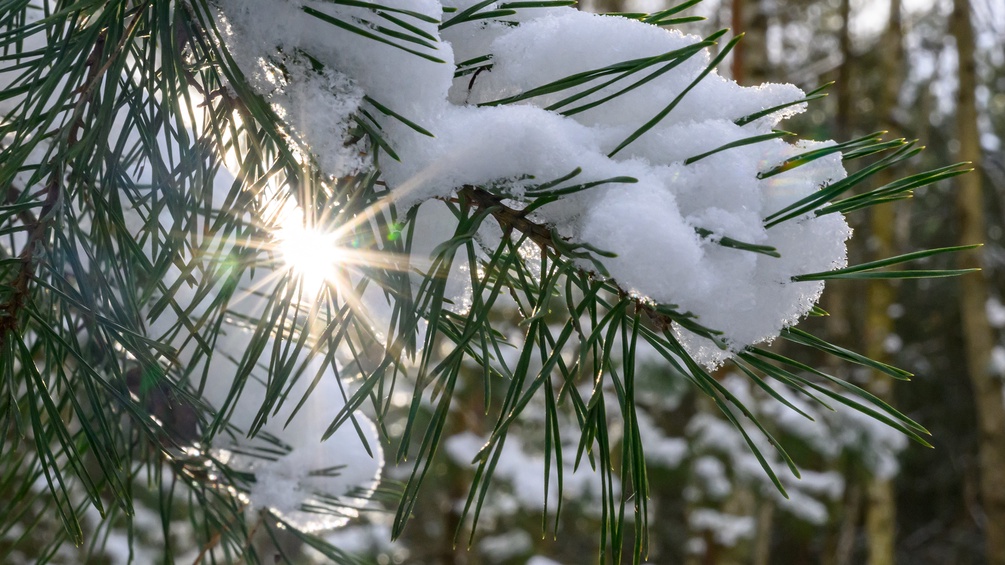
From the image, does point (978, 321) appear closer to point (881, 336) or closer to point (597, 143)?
point (881, 336)

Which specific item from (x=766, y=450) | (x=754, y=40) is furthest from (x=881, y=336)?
(x=754, y=40)

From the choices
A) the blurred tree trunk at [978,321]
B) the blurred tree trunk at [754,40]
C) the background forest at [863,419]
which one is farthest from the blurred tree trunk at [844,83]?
the blurred tree trunk at [754,40]

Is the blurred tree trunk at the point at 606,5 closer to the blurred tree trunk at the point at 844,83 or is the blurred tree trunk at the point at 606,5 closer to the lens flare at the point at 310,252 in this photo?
the blurred tree trunk at the point at 844,83

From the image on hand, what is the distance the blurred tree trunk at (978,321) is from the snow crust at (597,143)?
12.6ft

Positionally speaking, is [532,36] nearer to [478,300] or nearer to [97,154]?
[478,300]

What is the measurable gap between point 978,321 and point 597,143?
4.05 metres

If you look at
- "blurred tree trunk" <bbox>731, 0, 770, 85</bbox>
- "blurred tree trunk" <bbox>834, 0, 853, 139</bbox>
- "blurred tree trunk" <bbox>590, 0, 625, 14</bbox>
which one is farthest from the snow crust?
"blurred tree trunk" <bbox>834, 0, 853, 139</bbox>

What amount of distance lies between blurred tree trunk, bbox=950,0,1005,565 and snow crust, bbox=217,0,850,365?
383 centimetres

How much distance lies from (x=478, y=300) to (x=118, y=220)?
0.93ft

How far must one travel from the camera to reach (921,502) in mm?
8273

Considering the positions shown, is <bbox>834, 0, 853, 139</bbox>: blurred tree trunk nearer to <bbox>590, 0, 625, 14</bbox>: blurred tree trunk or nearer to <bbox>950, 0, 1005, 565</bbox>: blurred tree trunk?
<bbox>950, 0, 1005, 565</bbox>: blurred tree trunk

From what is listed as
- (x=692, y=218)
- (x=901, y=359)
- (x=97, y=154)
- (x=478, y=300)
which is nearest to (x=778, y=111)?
(x=692, y=218)

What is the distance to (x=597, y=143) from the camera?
17.6 inches

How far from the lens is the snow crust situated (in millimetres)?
406
